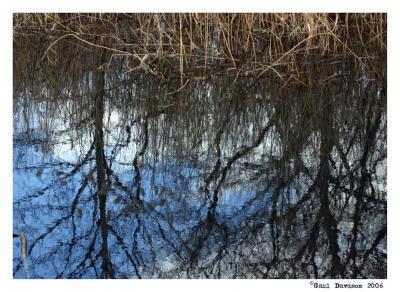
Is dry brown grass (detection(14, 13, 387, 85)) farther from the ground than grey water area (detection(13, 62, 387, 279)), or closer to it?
farther from the ground

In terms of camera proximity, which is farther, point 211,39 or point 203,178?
point 211,39

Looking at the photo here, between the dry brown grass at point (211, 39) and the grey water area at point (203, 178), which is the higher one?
the dry brown grass at point (211, 39)

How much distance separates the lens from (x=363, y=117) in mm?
2748

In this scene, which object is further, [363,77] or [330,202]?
[363,77]

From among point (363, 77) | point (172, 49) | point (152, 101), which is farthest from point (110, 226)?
point (363, 77)

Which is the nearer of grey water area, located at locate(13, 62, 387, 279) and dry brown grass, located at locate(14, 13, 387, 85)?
grey water area, located at locate(13, 62, 387, 279)

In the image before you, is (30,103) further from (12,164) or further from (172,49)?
(172,49)

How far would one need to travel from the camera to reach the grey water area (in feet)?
7.04

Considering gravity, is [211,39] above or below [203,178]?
above

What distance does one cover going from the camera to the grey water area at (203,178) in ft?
7.04

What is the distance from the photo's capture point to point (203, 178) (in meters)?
2.46

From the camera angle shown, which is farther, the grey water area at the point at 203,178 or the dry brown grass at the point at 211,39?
the dry brown grass at the point at 211,39
